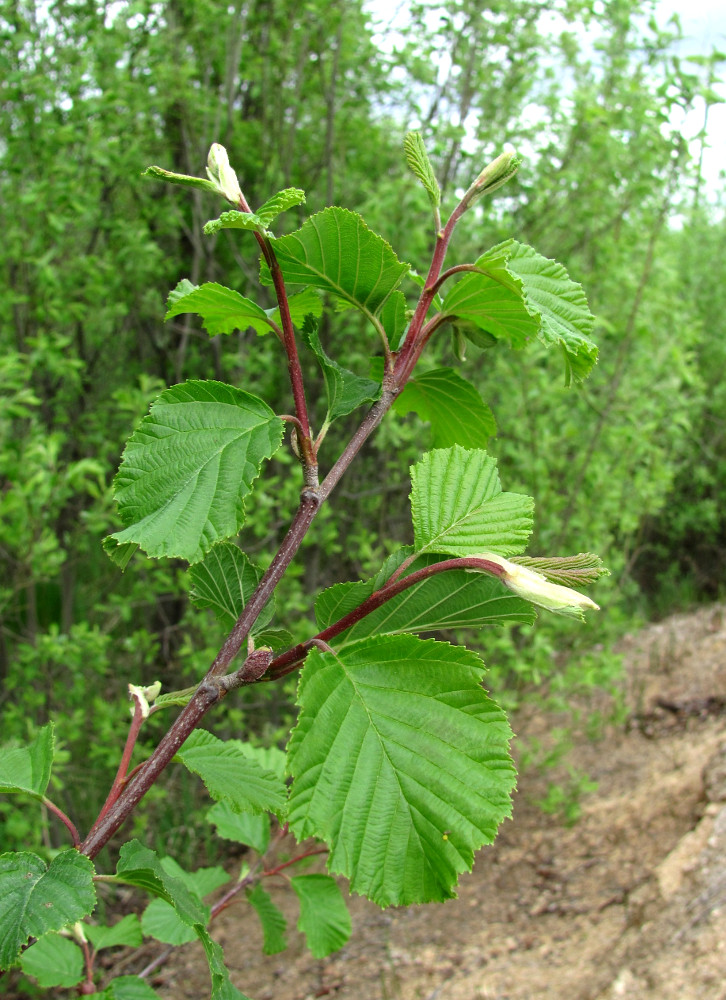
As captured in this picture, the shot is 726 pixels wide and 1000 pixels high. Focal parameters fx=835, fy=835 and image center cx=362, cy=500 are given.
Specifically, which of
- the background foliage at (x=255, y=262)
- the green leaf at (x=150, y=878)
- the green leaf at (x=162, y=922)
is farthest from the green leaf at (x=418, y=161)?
the background foliage at (x=255, y=262)

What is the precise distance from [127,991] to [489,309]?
2.94ft

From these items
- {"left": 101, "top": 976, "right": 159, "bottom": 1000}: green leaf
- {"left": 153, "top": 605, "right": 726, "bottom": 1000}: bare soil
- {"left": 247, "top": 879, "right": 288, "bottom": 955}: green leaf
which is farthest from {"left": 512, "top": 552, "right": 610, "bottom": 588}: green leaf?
{"left": 153, "top": 605, "right": 726, "bottom": 1000}: bare soil

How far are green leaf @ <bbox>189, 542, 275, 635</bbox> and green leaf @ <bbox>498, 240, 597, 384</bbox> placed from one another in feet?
1.23

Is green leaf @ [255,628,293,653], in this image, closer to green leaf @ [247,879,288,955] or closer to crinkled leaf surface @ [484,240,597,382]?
crinkled leaf surface @ [484,240,597,382]

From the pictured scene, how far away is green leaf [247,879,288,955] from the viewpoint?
4.51 ft

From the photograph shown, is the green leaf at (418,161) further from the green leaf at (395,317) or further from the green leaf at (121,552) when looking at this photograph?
the green leaf at (121,552)

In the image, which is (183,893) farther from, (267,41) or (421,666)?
(267,41)

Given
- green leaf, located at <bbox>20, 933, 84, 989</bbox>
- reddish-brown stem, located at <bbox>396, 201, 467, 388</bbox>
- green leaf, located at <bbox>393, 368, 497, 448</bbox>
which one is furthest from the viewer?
green leaf, located at <bbox>20, 933, 84, 989</bbox>

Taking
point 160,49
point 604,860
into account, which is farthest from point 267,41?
point 604,860

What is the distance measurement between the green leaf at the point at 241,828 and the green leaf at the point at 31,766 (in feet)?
2.07

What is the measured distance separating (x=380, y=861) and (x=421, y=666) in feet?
0.51

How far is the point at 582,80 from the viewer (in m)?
3.83

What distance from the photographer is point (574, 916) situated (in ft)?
10.9

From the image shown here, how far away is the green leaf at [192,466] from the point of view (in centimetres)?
67
